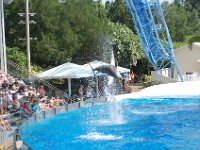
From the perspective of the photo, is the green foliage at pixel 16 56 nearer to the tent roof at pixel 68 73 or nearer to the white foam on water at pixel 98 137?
the tent roof at pixel 68 73

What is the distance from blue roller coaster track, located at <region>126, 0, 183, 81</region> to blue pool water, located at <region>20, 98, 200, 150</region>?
30.7ft

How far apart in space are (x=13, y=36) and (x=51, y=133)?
13871mm

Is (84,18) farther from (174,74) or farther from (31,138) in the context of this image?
(31,138)

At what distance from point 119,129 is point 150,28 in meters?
15.5

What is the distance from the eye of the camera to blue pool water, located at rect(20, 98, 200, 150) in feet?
36.9

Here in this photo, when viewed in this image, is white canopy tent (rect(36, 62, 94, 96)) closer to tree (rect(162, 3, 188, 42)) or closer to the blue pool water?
the blue pool water

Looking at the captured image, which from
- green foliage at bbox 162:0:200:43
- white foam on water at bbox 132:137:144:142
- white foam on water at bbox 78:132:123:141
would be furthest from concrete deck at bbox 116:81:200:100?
green foliage at bbox 162:0:200:43

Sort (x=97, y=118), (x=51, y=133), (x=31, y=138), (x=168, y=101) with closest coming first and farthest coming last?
(x=31, y=138) < (x=51, y=133) < (x=97, y=118) < (x=168, y=101)

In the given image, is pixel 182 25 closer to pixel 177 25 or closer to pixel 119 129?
pixel 177 25

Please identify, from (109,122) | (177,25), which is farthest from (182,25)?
(109,122)

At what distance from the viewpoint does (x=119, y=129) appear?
13352 millimetres

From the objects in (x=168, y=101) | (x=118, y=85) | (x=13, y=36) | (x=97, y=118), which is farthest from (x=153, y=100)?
(x=13, y=36)

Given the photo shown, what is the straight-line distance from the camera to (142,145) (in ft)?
36.5

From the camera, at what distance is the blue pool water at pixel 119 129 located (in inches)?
442
